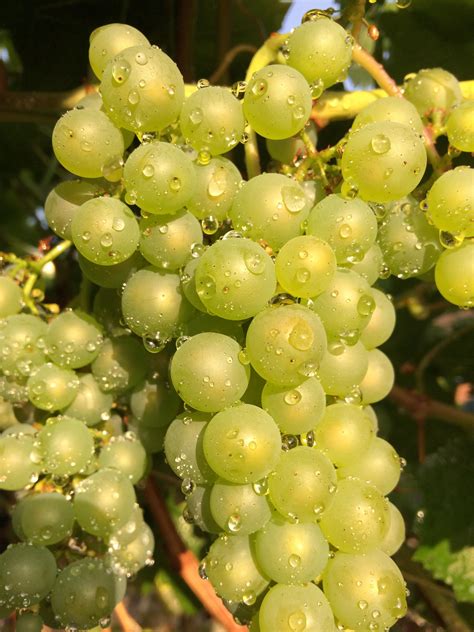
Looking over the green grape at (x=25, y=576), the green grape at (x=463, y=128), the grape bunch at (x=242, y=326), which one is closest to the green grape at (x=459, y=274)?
the grape bunch at (x=242, y=326)

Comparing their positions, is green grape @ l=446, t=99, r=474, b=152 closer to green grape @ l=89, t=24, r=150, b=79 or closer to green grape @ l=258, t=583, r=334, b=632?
green grape @ l=89, t=24, r=150, b=79

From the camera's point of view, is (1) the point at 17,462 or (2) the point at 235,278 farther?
(1) the point at 17,462

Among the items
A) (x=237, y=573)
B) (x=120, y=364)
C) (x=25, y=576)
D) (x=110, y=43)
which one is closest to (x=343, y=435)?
(x=237, y=573)

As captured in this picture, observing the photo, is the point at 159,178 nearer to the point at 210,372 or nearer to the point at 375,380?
the point at 210,372

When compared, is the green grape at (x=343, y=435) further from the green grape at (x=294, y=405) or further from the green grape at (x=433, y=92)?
the green grape at (x=433, y=92)

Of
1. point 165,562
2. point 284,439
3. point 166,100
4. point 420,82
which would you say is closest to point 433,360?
point 165,562

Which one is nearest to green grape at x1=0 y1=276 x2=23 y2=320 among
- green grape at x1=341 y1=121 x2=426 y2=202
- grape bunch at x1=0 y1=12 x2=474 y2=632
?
grape bunch at x1=0 y1=12 x2=474 y2=632

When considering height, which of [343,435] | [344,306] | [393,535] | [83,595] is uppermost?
[344,306]

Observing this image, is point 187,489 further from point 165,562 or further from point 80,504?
point 165,562
